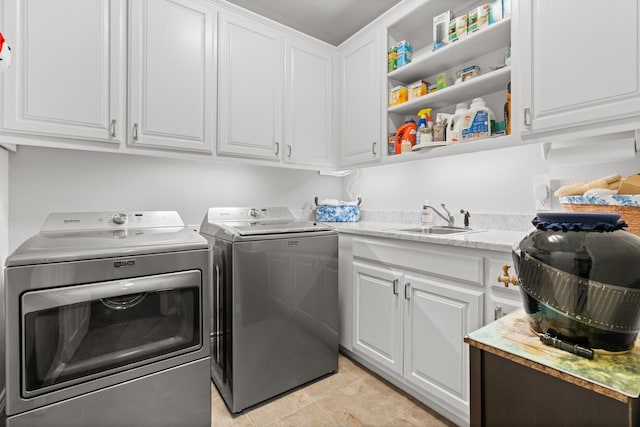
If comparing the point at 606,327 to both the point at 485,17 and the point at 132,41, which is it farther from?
the point at 132,41

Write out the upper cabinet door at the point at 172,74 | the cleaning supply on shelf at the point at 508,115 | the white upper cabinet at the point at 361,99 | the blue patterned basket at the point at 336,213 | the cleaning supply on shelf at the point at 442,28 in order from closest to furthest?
the cleaning supply on shelf at the point at 508,115 → the upper cabinet door at the point at 172,74 → the cleaning supply on shelf at the point at 442,28 → the white upper cabinet at the point at 361,99 → the blue patterned basket at the point at 336,213

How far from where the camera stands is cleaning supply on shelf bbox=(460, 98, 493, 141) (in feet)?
5.88

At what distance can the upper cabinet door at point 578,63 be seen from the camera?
4.01 ft

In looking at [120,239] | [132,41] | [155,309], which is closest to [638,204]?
[155,309]

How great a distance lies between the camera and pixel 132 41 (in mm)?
1768

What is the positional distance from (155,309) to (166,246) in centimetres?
29

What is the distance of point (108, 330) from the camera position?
4.33 feet

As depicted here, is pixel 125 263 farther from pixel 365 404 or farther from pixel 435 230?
pixel 435 230

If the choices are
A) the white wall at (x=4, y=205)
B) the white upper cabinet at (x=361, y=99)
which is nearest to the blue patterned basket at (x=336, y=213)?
the white upper cabinet at (x=361, y=99)

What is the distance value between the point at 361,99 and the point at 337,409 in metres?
2.13

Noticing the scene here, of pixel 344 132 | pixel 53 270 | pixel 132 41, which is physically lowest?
pixel 53 270

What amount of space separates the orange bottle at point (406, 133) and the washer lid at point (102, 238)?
149 centimetres

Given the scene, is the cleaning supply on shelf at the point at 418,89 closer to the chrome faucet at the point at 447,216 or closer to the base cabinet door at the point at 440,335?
the chrome faucet at the point at 447,216

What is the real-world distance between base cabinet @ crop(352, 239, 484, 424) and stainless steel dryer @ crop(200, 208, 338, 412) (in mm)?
227
